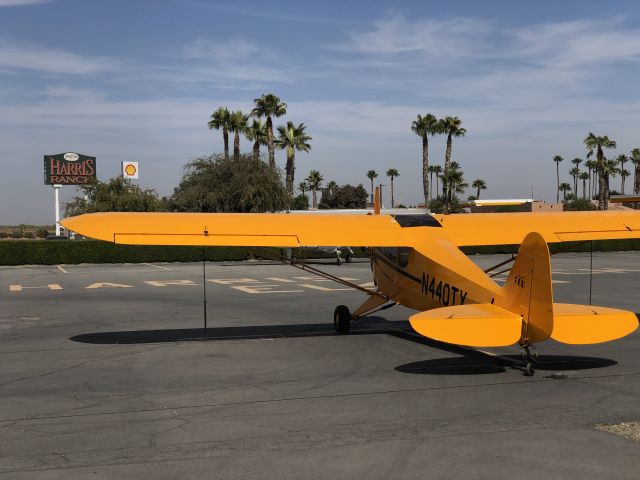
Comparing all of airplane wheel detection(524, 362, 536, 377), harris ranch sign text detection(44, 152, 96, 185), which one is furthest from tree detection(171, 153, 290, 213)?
airplane wheel detection(524, 362, 536, 377)

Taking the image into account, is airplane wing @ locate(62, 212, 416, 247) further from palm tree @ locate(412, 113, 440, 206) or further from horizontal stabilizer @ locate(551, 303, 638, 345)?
palm tree @ locate(412, 113, 440, 206)

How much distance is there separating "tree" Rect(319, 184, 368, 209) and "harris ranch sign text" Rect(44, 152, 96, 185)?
53.2 metres

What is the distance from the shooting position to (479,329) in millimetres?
8633

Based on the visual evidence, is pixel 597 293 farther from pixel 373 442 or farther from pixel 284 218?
pixel 373 442

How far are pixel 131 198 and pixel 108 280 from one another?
97.9 ft

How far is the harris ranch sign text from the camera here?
242ft

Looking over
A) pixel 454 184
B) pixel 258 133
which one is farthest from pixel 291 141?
pixel 454 184

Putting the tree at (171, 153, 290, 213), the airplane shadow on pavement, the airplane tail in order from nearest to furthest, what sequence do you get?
the airplane tail
the airplane shadow on pavement
the tree at (171, 153, 290, 213)

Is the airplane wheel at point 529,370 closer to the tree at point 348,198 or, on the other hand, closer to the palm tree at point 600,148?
the palm tree at point 600,148

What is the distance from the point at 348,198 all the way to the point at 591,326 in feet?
366

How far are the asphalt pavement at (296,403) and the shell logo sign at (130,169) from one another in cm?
6728

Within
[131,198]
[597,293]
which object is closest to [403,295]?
[597,293]

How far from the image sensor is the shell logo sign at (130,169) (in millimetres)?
80312

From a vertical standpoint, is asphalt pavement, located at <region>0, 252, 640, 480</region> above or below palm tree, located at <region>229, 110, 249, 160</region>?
below
